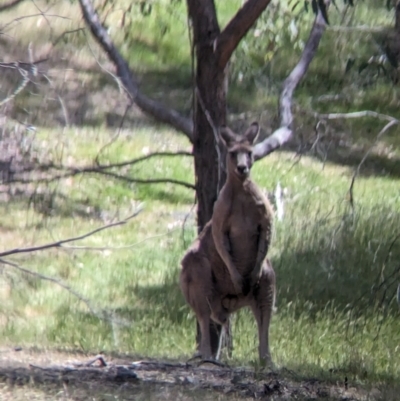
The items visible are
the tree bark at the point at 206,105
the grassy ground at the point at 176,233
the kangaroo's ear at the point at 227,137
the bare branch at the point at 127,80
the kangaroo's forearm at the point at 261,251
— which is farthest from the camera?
the grassy ground at the point at 176,233

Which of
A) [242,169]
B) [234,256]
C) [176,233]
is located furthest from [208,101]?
[176,233]

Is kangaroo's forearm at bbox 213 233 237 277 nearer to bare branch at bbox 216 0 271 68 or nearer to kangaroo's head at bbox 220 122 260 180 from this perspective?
kangaroo's head at bbox 220 122 260 180

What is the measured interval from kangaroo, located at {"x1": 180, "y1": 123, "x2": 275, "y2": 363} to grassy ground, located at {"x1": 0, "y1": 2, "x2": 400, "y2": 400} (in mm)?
288

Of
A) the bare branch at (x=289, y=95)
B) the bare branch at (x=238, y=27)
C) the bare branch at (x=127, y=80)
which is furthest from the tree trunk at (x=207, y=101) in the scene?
the bare branch at (x=289, y=95)

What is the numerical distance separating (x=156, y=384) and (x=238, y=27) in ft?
9.66

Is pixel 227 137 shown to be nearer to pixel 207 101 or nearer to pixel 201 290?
pixel 207 101

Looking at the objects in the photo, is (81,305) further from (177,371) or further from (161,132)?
(161,132)

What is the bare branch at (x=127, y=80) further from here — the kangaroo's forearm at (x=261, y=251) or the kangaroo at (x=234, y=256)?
the kangaroo's forearm at (x=261, y=251)

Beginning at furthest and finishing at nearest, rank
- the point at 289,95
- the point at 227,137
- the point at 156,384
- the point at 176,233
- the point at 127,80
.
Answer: the point at 176,233 < the point at 289,95 < the point at 127,80 < the point at 227,137 < the point at 156,384

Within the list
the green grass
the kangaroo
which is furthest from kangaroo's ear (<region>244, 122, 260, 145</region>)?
the green grass

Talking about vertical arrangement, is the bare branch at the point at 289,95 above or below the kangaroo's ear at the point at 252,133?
above

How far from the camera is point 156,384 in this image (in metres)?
5.09

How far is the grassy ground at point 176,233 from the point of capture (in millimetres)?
7848

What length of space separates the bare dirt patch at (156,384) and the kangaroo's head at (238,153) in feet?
4.81
